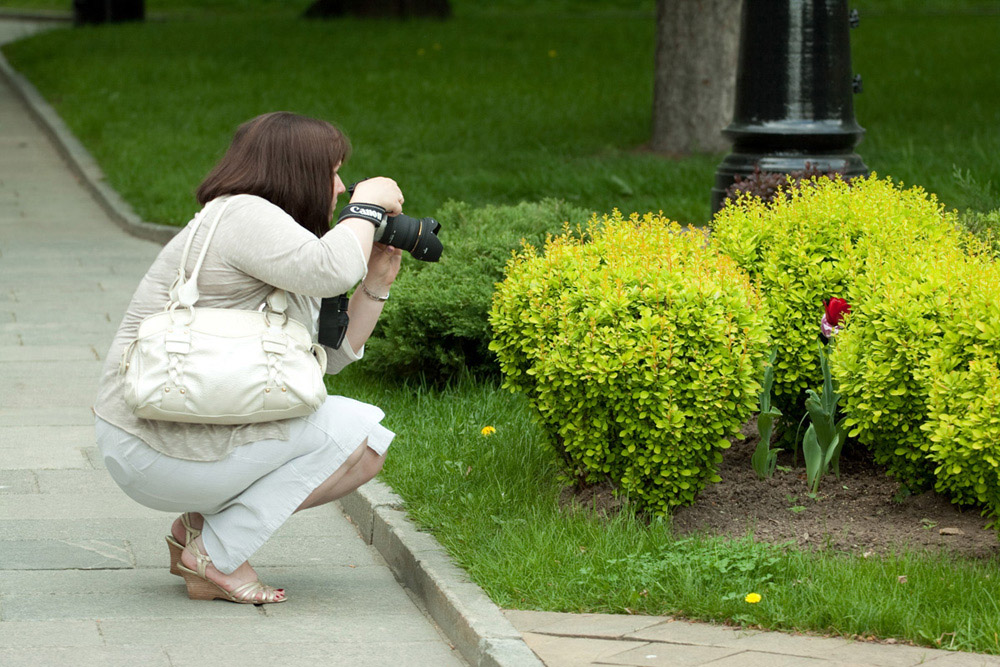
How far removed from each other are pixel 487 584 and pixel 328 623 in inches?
18.9

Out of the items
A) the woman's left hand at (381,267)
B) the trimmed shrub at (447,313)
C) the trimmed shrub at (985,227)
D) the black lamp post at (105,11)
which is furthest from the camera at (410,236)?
the black lamp post at (105,11)

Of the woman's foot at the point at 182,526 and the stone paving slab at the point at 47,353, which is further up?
the woman's foot at the point at 182,526

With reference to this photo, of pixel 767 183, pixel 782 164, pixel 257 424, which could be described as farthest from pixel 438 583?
pixel 782 164

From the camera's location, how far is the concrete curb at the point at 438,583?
143 inches

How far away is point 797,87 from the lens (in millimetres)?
7141

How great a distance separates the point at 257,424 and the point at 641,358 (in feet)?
3.80

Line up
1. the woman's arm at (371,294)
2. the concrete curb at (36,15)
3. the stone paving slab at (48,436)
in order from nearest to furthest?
the woman's arm at (371,294)
the stone paving slab at (48,436)
the concrete curb at (36,15)

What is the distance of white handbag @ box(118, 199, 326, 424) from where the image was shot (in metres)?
3.68

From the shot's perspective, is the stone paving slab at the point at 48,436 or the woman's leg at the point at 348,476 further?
the stone paving slab at the point at 48,436

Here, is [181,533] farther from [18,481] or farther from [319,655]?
[18,481]

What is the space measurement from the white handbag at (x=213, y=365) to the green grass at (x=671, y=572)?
849 mm

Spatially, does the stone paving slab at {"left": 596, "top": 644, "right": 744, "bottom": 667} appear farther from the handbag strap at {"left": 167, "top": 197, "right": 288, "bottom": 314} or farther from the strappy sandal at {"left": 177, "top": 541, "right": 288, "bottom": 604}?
the handbag strap at {"left": 167, "top": 197, "right": 288, "bottom": 314}

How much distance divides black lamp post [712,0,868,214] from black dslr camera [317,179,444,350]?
11.4 feet

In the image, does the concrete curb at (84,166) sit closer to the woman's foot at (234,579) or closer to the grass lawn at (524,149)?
the grass lawn at (524,149)
